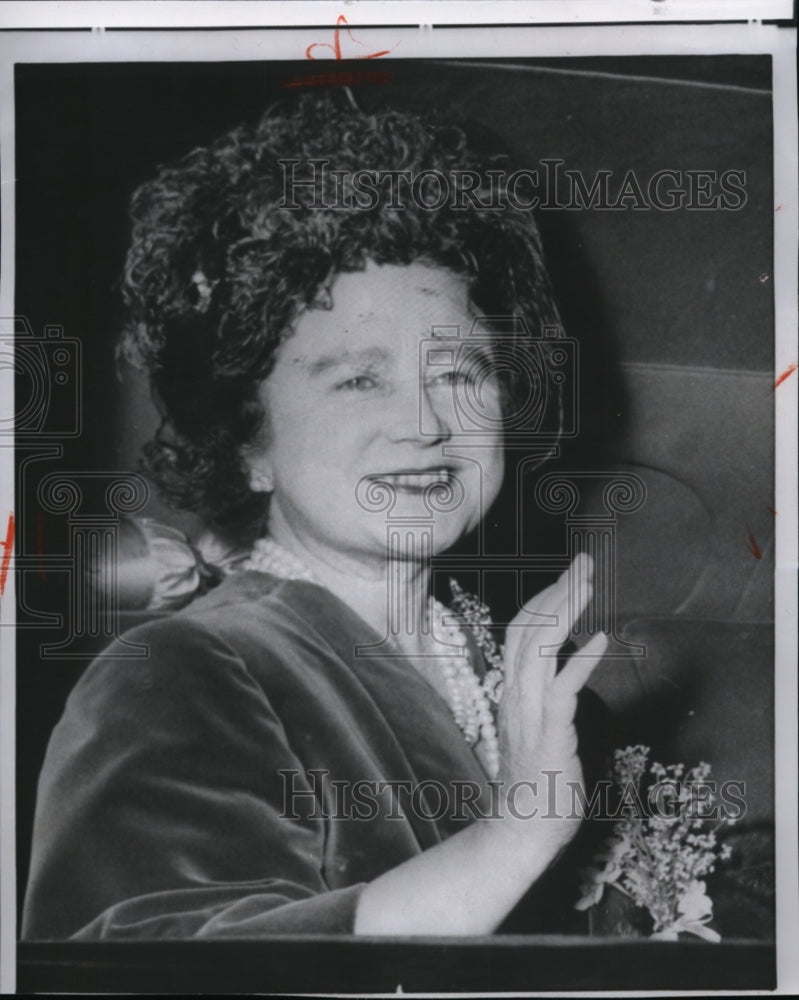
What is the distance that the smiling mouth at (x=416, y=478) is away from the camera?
0.93m

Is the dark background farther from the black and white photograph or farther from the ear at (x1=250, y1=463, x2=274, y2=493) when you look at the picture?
the ear at (x1=250, y1=463, x2=274, y2=493)

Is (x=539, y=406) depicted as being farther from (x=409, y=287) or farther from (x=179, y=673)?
(x=179, y=673)

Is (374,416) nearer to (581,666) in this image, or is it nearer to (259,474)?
(259,474)

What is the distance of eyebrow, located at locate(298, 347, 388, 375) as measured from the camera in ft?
3.02

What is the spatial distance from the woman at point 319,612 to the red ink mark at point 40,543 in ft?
0.36

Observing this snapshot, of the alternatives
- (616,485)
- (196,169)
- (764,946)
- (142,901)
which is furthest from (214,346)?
(764,946)

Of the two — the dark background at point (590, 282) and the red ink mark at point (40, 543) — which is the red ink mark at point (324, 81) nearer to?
the dark background at point (590, 282)

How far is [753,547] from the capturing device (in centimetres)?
95

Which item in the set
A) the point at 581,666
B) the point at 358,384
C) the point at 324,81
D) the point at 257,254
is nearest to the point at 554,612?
the point at 581,666

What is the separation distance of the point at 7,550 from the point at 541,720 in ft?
1.89

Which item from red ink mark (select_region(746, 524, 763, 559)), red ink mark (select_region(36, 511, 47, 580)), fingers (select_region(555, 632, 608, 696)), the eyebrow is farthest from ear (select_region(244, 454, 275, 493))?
red ink mark (select_region(746, 524, 763, 559))

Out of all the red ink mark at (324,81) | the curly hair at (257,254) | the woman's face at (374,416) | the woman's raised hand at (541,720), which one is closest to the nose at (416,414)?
the woman's face at (374,416)

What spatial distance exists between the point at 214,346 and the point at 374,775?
18.1 inches

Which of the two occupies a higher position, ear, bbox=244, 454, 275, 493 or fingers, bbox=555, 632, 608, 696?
ear, bbox=244, 454, 275, 493
